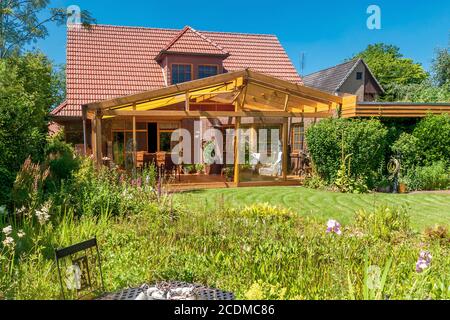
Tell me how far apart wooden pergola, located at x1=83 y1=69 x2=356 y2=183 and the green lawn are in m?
2.16

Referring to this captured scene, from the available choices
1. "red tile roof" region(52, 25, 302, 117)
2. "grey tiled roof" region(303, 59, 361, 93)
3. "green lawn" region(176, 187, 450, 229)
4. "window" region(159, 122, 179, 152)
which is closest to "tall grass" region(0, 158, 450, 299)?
"green lawn" region(176, 187, 450, 229)

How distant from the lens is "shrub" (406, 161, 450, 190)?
11625 millimetres

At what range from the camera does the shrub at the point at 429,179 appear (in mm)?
11625

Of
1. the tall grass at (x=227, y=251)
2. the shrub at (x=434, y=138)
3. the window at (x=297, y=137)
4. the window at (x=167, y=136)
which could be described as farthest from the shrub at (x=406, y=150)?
the window at (x=167, y=136)

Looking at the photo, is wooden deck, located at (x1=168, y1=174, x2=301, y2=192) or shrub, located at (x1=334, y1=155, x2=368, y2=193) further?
wooden deck, located at (x1=168, y1=174, x2=301, y2=192)

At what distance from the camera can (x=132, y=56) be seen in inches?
773

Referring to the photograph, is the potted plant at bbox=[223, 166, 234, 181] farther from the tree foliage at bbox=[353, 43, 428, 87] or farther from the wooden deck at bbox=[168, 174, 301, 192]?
the tree foliage at bbox=[353, 43, 428, 87]

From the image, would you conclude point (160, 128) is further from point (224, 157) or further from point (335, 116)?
point (335, 116)

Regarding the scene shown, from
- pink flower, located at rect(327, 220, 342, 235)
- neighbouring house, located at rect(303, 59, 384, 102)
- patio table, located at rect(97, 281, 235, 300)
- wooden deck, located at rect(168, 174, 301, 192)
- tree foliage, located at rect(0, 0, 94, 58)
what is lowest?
patio table, located at rect(97, 281, 235, 300)

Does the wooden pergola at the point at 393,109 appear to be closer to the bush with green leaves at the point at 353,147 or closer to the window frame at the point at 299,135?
the bush with green leaves at the point at 353,147

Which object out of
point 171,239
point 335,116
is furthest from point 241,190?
point 171,239

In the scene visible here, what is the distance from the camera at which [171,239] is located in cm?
520

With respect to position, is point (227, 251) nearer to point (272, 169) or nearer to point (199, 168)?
point (272, 169)

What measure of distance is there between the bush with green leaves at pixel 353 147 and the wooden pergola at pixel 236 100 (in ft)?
3.61
